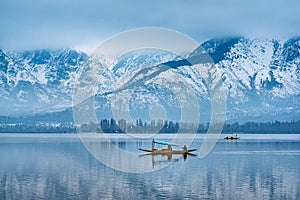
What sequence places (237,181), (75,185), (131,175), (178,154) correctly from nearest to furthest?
(75,185)
(237,181)
(131,175)
(178,154)

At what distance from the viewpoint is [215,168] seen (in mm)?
92750

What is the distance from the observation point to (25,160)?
107062 millimetres

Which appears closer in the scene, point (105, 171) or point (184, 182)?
point (184, 182)

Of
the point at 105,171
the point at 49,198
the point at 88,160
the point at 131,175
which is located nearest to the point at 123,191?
the point at 49,198

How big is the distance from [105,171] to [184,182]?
719 inches

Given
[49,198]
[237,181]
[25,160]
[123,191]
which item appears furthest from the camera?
[25,160]

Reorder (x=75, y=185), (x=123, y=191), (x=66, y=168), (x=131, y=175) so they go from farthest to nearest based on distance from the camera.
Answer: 1. (x=66, y=168)
2. (x=131, y=175)
3. (x=75, y=185)
4. (x=123, y=191)

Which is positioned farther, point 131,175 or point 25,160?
point 25,160

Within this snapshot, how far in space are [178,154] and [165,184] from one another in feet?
205

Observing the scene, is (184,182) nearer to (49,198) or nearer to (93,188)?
(93,188)

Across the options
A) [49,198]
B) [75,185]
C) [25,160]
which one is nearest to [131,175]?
[75,185]

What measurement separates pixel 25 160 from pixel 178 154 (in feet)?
137

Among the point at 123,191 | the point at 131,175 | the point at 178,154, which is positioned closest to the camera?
the point at 123,191

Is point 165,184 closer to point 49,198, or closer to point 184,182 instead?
point 184,182
